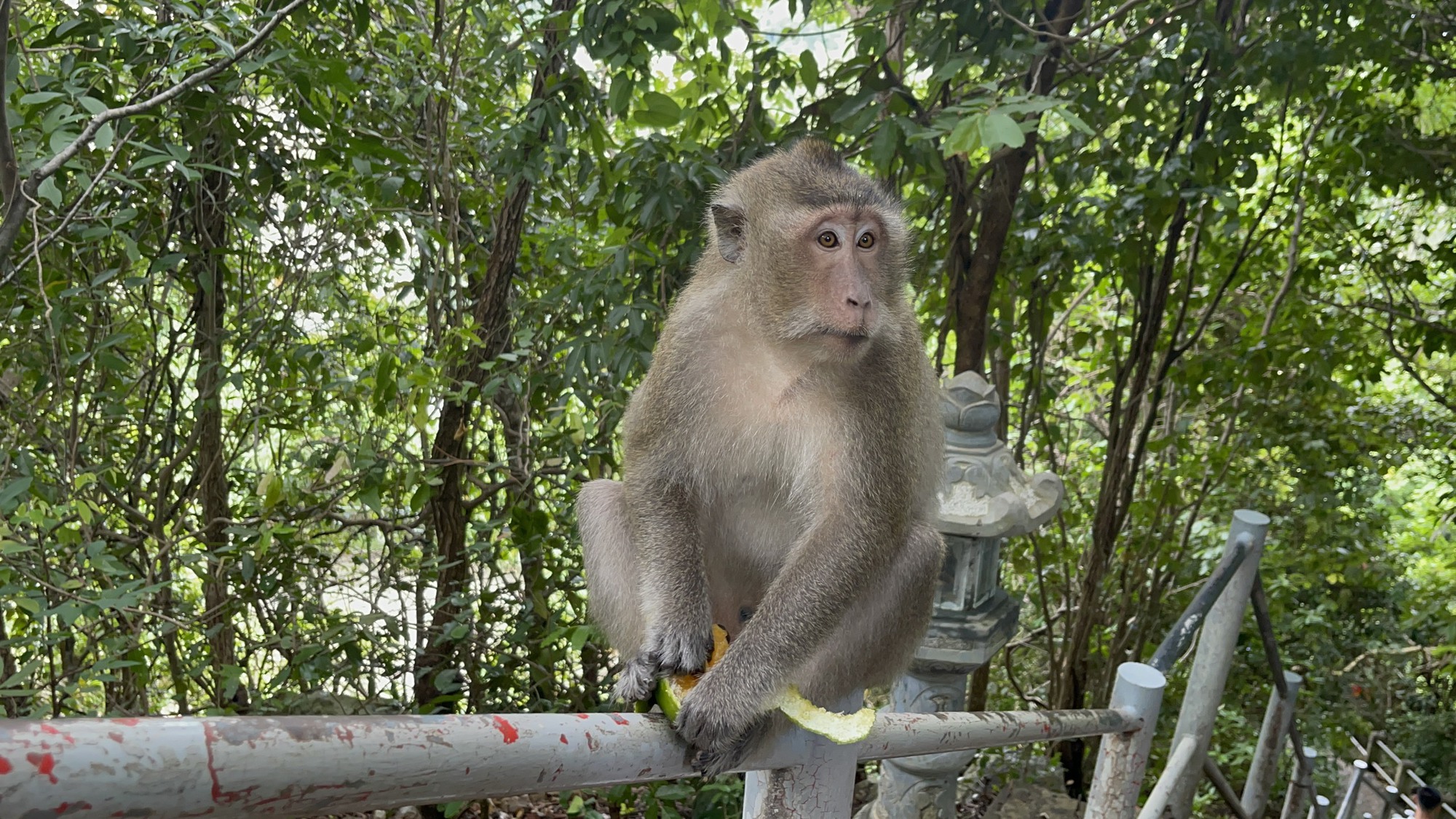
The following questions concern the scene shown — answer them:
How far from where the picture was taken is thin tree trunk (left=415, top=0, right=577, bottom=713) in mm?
3986

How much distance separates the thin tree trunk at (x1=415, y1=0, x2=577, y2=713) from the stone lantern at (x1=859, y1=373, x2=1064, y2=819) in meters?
1.81

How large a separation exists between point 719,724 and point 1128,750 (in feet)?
3.72

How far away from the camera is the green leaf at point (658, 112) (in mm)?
3498

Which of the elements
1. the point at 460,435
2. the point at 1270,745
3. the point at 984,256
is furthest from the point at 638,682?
the point at 1270,745

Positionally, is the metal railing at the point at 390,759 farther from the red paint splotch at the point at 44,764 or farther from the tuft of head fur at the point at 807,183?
the tuft of head fur at the point at 807,183

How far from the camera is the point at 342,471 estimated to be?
3.96 m

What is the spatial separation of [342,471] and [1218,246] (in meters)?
4.55

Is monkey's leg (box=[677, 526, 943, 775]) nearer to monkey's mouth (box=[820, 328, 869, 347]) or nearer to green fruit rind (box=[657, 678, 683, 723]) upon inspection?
green fruit rind (box=[657, 678, 683, 723])

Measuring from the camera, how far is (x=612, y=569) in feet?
7.61

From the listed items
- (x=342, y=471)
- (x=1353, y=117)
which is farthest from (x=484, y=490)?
(x=1353, y=117)

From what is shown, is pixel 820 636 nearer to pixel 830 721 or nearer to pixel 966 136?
pixel 830 721

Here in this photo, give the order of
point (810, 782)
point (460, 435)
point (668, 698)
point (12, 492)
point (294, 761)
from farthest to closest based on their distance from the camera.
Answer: point (460, 435) < point (12, 492) < point (668, 698) < point (810, 782) < point (294, 761)

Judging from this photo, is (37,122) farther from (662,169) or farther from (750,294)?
(750,294)

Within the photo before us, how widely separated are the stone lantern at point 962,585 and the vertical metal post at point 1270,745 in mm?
1514
